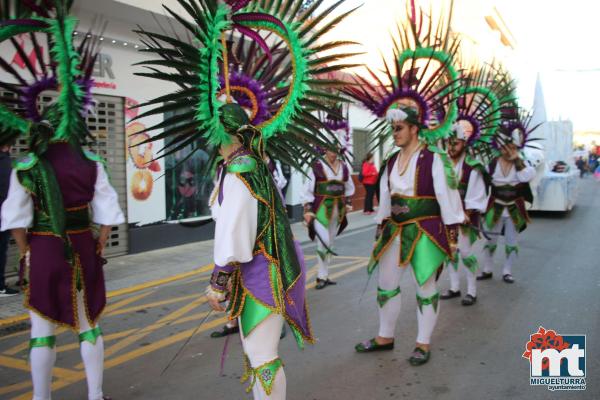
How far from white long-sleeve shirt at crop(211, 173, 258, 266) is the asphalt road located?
163cm

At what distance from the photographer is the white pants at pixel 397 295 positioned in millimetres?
4352

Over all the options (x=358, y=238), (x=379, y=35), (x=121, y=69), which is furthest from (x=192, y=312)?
(x=379, y=35)

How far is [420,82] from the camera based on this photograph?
14.9ft

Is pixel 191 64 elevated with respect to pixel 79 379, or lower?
elevated

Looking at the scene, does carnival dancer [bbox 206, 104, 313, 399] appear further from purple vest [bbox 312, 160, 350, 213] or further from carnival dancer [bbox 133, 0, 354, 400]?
purple vest [bbox 312, 160, 350, 213]

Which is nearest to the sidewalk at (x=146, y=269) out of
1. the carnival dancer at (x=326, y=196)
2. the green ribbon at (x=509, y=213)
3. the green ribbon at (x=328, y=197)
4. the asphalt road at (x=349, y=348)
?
the asphalt road at (x=349, y=348)

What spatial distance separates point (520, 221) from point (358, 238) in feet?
16.5

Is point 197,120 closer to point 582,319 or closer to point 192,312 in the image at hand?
point 192,312

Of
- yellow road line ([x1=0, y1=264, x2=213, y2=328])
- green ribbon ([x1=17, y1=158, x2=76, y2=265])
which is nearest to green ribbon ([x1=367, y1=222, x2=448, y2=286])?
green ribbon ([x1=17, y1=158, x2=76, y2=265])

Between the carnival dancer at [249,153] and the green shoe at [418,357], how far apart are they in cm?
171

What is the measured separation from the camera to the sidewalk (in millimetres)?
6242

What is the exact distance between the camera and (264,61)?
10.6 ft

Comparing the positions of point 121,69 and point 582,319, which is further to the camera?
point 121,69

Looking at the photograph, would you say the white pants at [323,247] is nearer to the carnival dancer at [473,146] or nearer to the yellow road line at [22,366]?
the carnival dancer at [473,146]
